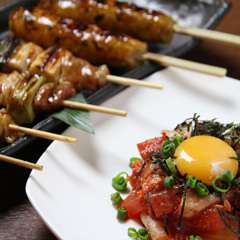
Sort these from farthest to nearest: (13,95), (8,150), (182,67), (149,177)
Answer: (182,67) < (13,95) < (8,150) < (149,177)

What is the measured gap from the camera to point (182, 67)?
4.05 meters

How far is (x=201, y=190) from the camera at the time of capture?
2725mm

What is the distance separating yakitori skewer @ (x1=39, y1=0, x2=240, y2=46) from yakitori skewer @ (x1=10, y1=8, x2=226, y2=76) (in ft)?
0.75

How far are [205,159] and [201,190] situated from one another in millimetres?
163

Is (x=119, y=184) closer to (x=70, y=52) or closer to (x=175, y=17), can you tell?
(x=70, y=52)

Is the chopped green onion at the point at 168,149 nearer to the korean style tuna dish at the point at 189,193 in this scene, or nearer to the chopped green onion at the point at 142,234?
the korean style tuna dish at the point at 189,193

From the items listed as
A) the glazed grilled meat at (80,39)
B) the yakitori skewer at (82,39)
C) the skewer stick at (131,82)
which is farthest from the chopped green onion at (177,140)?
the glazed grilled meat at (80,39)

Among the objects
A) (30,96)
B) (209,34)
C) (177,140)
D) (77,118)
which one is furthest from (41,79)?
(209,34)

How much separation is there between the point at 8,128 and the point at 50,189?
57 centimetres

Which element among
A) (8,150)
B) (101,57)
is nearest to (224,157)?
(8,150)

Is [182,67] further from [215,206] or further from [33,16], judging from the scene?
[215,206]

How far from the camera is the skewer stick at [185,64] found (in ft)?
12.8

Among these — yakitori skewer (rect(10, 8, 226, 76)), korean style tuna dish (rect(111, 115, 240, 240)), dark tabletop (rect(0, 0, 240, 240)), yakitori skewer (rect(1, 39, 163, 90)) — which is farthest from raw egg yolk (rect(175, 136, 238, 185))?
yakitori skewer (rect(10, 8, 226, 76))

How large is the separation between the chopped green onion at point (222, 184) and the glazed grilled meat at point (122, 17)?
1.95 metres
